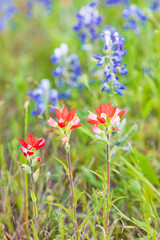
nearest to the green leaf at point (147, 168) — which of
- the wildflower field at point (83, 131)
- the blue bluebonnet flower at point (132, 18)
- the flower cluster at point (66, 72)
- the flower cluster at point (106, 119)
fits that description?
the wildflower field at point (83, 131)

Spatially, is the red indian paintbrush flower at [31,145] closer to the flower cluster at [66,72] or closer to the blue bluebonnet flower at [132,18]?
the flower cluster at [66,72]

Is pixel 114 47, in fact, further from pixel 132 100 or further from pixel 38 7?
pixel 38 7

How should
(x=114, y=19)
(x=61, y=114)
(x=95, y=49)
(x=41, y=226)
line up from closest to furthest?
1. (x=61, y=114)
2. (x=41, y=226)
3. (x=95, y=49)
4. (x=114, y=19)

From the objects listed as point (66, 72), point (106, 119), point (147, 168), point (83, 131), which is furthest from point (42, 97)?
point (106, 119)

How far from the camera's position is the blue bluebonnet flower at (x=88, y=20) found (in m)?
2.74

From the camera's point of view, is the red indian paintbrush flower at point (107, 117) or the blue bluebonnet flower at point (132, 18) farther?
the blue bluebonnet flower at point (132, 18)

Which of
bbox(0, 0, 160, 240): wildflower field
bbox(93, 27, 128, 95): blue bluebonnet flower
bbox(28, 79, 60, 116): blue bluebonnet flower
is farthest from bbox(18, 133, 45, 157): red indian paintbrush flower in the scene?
bbox(28, 79, 60, 116): blue bluebonnet flower

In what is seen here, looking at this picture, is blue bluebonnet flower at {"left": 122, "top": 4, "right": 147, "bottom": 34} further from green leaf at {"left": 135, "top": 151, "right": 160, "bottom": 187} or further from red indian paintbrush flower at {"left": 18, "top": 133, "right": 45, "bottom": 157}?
red indian paintbrush flower at {"left": 18, "top": 133, "right": 45, "bottom": 157}

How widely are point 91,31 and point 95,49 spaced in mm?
280

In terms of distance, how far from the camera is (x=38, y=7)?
15.3ft

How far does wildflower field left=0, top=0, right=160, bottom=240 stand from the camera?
1.47 m

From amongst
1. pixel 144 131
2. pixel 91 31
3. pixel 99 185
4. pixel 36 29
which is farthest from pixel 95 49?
pixel 36 29

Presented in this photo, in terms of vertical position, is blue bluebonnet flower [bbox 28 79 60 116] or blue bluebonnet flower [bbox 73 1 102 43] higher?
blue bluebonnet flower [bbox 73 1 102 43]

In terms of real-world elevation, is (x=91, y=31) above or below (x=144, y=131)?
above
